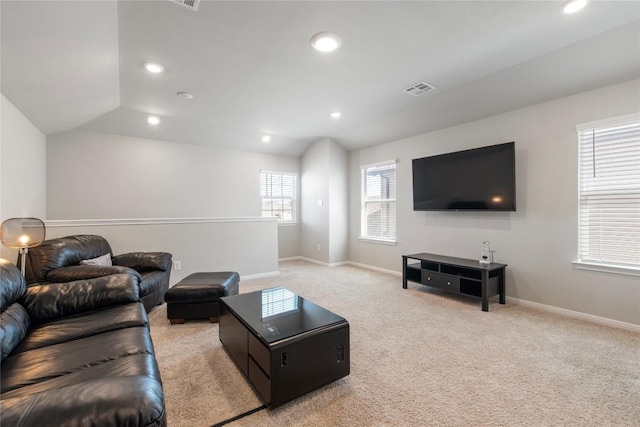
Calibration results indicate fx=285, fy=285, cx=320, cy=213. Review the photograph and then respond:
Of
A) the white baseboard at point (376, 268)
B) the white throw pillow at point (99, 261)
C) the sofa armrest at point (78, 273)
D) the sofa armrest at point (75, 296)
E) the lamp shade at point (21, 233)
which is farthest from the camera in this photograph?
the white baseboard at point (376, 268)

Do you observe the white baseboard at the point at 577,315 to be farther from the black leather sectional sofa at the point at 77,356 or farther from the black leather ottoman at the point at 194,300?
the black leather sectional sofa at the point at 77,356

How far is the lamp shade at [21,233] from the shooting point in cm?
257

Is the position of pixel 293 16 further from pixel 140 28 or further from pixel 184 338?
pixel 184 338

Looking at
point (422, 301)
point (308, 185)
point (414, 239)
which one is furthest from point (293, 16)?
point (308, 185)

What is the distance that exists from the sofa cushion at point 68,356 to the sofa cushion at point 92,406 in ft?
1.86

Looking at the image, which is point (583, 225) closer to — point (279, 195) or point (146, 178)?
point (279, 195)

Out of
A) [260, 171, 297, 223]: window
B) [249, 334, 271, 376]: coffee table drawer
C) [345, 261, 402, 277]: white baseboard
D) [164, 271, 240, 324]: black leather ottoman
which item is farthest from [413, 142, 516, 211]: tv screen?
[249, 334, 271, 376]: coffee table drawer

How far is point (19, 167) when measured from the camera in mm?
3188

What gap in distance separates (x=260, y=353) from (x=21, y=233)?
8.86 feet

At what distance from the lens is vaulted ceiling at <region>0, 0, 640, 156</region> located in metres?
2.11

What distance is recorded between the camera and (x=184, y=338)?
2643 millimetres

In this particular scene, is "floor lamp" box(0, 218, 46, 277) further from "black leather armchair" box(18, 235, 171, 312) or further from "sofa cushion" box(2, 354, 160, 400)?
"sofa cushion" box(2, 354, 160, 400)

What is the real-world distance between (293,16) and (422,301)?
135 inches

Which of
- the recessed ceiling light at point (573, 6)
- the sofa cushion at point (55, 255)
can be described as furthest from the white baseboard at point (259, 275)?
the recessed ceiling light at point (573, 6)
